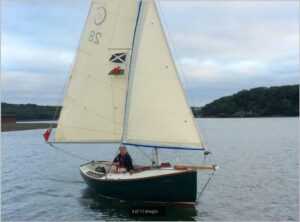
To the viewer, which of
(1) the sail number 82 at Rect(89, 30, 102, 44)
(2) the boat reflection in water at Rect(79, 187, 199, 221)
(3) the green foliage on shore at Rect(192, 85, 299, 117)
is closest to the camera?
(2) the boat reflection in water at Rect(79, 187, 199, 221)

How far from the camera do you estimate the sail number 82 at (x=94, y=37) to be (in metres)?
22.2

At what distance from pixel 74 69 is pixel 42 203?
255 inches

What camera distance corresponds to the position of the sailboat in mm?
18219

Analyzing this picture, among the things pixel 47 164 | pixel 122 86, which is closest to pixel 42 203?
pixel 122 86

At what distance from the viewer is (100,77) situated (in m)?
22.2

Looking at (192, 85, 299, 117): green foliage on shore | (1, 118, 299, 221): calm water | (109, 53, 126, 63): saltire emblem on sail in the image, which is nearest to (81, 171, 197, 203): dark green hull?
(1, 118, 299, 221): calm water

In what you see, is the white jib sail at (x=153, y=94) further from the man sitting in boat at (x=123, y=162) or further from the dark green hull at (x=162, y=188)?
the dark green hull at (x=162, y=188)

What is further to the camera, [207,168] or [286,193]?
[286,193]

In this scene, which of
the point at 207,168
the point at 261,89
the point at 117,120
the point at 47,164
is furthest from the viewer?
the point at 261,89

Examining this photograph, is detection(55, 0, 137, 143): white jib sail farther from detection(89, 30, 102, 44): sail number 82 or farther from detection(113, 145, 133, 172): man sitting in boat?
detection(113, 145, 133, 172): man sitting in boat

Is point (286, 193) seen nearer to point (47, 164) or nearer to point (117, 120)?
point (117, 120)

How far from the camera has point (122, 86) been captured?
21.7 metres

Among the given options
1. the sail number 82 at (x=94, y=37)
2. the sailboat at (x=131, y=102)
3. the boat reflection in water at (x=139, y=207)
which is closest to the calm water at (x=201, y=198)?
the boat reflection in water at (x=139, y=207)

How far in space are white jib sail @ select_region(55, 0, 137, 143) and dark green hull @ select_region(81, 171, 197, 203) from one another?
3608 millimetres
